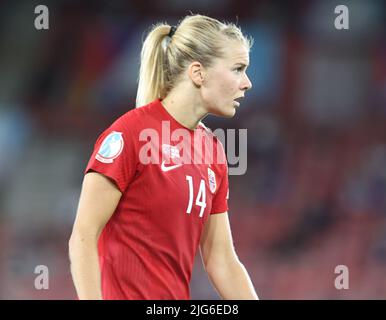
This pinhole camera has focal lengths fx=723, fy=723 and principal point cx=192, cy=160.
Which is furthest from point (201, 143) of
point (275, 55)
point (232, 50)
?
point (275, 55)

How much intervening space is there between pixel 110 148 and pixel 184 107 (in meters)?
0.38

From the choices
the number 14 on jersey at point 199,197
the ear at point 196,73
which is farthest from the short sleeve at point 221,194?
the ear at point 196,73

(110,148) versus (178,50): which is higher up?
(178,50)

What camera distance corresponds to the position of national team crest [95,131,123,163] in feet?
7.07

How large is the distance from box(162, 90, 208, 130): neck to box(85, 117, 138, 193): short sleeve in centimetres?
26

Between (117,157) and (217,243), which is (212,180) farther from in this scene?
(117,157)

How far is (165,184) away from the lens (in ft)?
7.48

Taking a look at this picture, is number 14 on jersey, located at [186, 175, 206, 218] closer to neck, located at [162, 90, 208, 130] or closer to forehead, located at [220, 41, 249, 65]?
neck, located at [162, 90, 208, 130]

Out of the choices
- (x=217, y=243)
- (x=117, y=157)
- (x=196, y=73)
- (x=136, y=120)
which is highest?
(x=196, y=73)

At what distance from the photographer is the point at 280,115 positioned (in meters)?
6.61

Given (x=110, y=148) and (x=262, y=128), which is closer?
(x=110, y=148)

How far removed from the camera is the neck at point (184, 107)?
245cm

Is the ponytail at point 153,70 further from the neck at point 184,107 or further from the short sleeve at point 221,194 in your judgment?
the short sleeve at point 221,194

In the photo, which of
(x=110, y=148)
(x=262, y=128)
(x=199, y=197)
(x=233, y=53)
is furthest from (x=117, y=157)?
(x=262, y=128)
